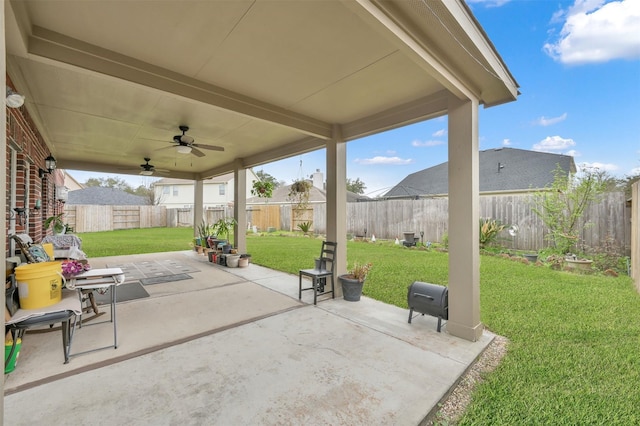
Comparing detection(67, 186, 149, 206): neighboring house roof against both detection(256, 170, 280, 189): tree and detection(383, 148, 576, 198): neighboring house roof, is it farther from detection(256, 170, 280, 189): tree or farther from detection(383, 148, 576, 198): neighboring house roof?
detection(383, 148, 576, 198): neighboring house roof

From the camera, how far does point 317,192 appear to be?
1955 cm

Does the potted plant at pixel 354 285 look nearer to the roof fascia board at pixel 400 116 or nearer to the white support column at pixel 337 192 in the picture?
the white support column at pixel 337 192

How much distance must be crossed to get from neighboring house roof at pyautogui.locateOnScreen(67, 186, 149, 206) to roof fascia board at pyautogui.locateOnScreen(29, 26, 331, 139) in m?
26.6

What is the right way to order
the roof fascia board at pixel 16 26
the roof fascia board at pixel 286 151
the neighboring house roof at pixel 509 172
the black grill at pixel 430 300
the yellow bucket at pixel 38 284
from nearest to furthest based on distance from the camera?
1. the roof fascia board at pixel 16 26
2. the yellow bucket at pixel 38 284
3. the black grill at pixel 430 300
4. the roof fascia board at pixel 286 151
5. the neighboring house roof at pixel 509 172

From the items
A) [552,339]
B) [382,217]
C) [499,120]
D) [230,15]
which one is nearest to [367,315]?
[552,339]

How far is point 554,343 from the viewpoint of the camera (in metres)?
2.83

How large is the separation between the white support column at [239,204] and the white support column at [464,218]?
18.3ft

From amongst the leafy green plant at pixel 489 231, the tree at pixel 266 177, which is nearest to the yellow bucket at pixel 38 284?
the leafy green plant at pixel 489 231

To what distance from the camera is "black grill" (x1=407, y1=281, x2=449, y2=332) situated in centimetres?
320

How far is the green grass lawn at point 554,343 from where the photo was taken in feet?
6.37

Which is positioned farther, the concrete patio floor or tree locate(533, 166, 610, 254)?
tree locate(533, 166, 610, 254)

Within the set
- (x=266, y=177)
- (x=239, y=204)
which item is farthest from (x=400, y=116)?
(x=266, y=177)

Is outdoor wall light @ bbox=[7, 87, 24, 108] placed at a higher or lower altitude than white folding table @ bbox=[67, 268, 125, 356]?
higher

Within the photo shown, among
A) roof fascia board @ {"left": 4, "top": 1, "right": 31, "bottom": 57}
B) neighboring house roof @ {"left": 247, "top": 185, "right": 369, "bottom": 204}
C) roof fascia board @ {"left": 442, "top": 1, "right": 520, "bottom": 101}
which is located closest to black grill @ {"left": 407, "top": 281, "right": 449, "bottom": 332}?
roof fascia board @ {"left": 442, "top": 1, "right": 520, "bottom": 101}
